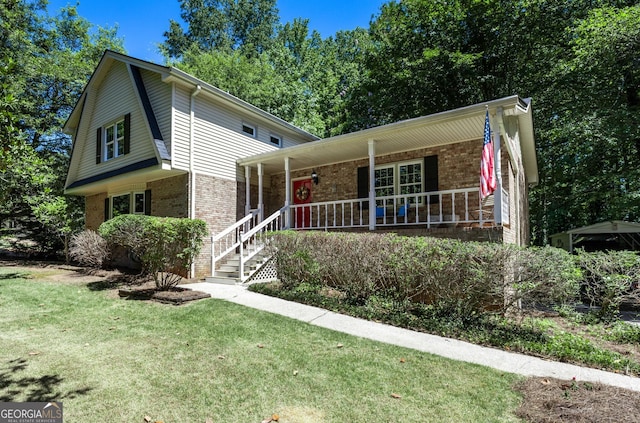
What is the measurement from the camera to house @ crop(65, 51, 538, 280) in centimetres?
932

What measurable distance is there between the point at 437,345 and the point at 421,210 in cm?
594

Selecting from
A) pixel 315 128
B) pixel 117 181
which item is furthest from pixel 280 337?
pixel 315 128

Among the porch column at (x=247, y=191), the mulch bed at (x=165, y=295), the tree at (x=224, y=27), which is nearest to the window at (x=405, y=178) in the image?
the porch column at (x=247, y=191)

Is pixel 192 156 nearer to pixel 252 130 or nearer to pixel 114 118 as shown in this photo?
pixel 252 130

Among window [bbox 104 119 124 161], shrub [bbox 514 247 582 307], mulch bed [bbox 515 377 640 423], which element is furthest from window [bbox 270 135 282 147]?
mulch bed [bbox 515 377 640 423]

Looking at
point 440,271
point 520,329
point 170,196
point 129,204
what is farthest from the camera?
point 129,204

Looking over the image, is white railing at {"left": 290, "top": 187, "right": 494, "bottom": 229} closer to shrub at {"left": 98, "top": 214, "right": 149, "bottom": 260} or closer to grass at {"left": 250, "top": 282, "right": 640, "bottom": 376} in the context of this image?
grass at {"left": 250, "top": 282, "right": 640, "bottom": 376}

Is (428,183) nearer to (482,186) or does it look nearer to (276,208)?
(482,186)

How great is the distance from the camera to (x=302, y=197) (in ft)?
43.3

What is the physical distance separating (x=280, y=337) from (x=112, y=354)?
2.18 metres

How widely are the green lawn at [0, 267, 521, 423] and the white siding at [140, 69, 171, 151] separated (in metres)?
6.46

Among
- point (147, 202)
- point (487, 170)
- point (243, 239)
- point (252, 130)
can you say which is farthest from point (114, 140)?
point (487, 170)

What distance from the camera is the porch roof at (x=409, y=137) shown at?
787cm

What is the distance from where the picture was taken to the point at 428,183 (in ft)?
33.6
